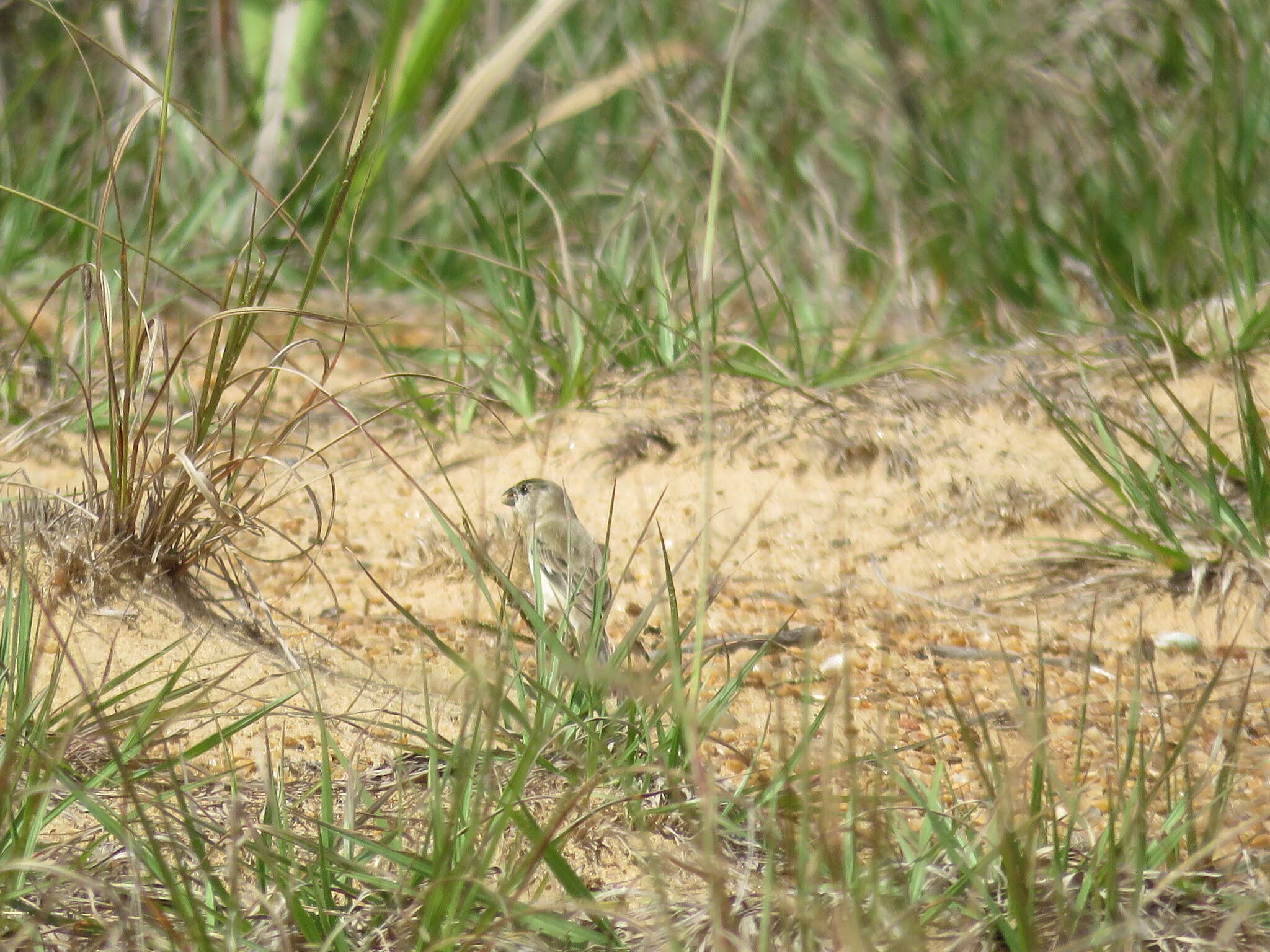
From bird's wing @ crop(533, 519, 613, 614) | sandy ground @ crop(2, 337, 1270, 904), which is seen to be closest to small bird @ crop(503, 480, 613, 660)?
bird's wing @ crop(533, 519, 613, 614)

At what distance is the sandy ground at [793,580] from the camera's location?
262cm

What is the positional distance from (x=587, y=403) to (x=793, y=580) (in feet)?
3.16

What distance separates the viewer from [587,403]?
4.26 metres

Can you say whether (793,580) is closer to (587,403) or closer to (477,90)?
(587,403)

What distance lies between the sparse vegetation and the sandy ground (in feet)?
0.12

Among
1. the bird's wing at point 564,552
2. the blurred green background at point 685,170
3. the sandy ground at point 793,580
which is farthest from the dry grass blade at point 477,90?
the bird's wing at point 564,552

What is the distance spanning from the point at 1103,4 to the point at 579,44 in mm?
2666

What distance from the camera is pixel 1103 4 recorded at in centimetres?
645

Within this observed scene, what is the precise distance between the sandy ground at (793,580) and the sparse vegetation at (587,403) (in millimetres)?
37

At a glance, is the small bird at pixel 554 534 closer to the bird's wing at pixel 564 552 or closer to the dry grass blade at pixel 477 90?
the bird's wing at pixel 564 552

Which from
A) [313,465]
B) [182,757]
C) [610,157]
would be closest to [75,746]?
[182,757]

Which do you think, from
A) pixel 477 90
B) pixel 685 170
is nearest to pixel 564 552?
pixel 477 90

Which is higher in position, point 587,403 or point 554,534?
point 587,403

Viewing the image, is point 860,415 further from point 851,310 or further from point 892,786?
point 892,786
